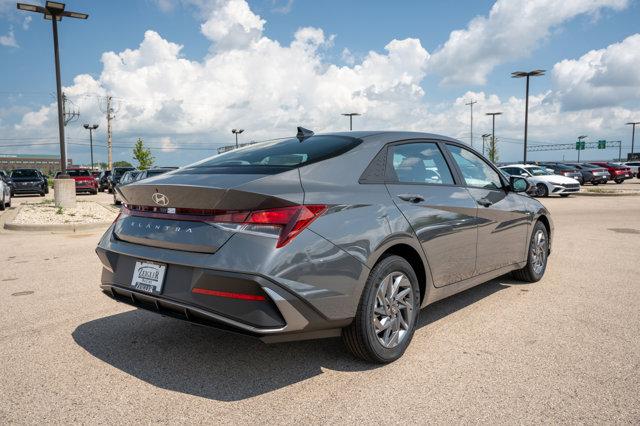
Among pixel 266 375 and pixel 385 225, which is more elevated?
pixel 385 225

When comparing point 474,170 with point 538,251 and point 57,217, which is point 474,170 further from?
point 57,217

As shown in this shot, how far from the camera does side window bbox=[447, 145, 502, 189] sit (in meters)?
4.60

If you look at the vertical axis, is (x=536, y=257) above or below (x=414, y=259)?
below

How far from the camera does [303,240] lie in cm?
290

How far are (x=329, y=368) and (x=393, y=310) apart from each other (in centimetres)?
58

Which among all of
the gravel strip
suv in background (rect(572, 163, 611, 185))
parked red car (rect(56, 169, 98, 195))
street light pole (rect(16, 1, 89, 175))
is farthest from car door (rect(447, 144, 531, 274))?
suv in background (rect(572, 163, 611, 185))

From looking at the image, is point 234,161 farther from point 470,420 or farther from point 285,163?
point 470,420

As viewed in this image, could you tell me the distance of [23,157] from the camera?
15750 cm

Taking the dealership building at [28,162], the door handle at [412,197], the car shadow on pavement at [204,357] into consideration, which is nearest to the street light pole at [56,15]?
the car shadow on pavement at [204,357]

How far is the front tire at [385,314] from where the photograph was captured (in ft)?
10.7

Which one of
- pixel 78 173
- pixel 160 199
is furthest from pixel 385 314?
pixel 78 173

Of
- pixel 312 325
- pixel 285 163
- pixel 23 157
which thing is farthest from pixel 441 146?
pixel 23 157

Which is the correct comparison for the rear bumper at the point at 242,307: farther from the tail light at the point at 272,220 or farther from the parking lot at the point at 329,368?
the parking lot at the point at 329,368

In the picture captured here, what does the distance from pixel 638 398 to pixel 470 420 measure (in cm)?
105
